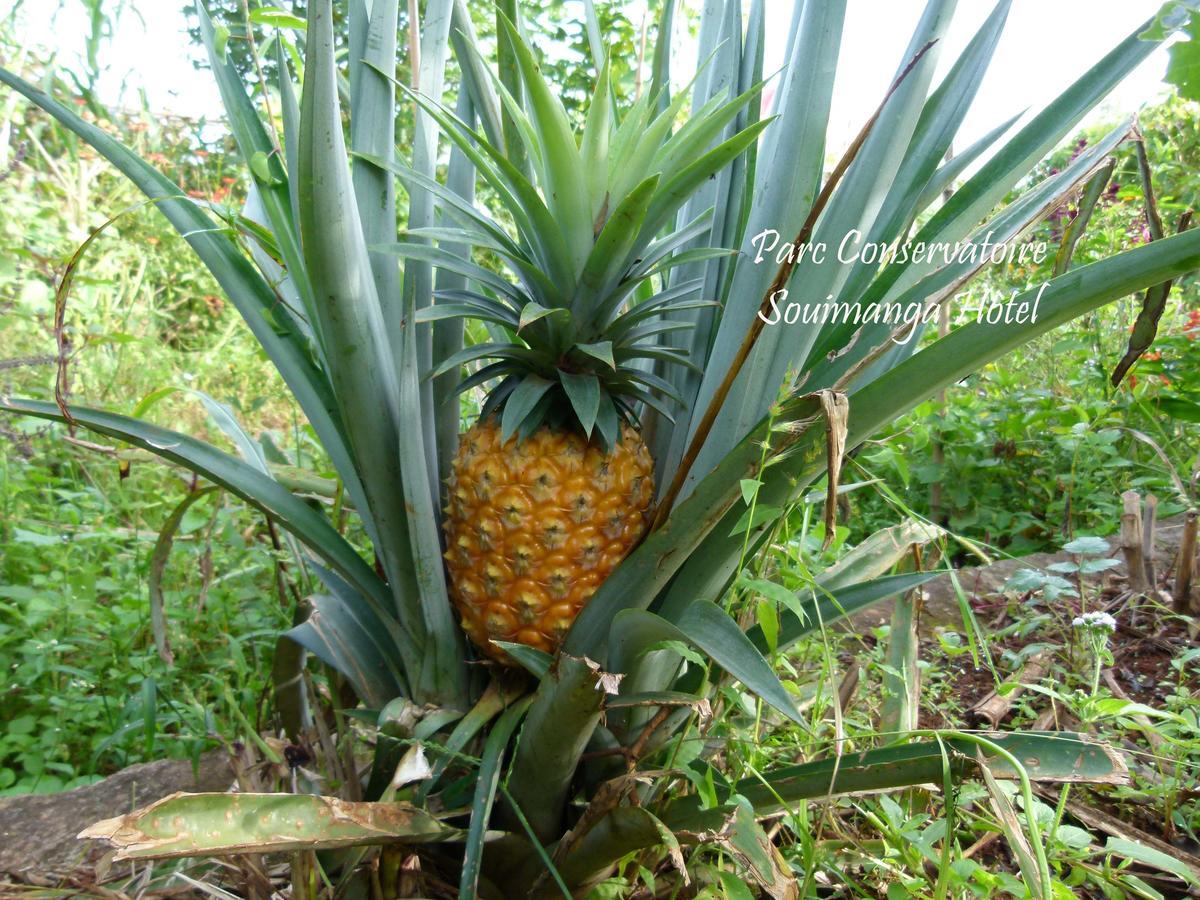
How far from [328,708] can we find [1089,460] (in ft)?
5.46

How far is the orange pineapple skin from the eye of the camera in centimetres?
83

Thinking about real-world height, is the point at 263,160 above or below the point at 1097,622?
above

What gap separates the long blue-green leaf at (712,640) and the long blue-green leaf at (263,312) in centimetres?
33

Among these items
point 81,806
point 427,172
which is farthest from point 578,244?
point 81,806

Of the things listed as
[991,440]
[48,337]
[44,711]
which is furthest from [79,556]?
[991,440]

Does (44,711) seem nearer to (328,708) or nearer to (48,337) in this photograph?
(328,708)

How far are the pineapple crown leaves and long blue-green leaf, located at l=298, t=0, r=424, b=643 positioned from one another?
0.06 m

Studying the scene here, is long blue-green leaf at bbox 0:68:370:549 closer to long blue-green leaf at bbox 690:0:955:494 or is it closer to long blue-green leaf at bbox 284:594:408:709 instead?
long blue-green leaf at bbox 284:594:408:709

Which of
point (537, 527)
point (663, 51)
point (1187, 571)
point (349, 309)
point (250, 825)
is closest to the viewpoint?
point (250, 825)

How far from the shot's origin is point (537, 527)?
83 centimetres

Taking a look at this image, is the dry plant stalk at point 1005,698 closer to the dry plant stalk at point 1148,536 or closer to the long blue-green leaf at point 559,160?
the dry plant stalk at point 1148,536

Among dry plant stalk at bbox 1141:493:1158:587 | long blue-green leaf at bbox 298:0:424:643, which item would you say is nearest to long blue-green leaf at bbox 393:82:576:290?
long blue-green leaf at bbox 298:0:424:643

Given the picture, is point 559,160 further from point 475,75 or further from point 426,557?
point 426,557

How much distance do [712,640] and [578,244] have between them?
42 centimetres
